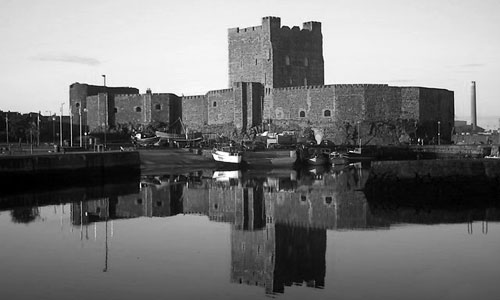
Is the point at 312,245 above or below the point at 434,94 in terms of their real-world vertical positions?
below

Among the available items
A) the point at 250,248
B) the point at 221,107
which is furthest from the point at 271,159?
the point at 250,248

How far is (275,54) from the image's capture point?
55.5 metres

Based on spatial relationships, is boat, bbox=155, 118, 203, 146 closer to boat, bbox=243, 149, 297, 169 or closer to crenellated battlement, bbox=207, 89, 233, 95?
crenellated battlement, bbox=207, 89, 233, 95

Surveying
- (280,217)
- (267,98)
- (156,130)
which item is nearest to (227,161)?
(267,98)

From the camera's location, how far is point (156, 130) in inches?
2350

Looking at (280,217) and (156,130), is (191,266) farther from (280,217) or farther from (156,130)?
(156,130)

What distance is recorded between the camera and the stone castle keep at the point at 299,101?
2122 inches

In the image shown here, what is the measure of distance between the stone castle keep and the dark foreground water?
3165 centimetres

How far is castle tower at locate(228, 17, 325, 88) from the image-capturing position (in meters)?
55.6

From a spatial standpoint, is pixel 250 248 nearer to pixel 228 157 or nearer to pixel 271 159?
pixel 228 157

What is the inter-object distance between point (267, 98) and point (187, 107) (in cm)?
947

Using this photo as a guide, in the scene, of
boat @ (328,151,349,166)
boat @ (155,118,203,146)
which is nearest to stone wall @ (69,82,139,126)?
boat @ (155,118,203,146)

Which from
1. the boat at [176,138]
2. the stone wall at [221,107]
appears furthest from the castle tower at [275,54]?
the boat at [176,138]

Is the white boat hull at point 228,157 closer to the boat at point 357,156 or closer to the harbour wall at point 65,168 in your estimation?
the harbour wall at point 65,168
